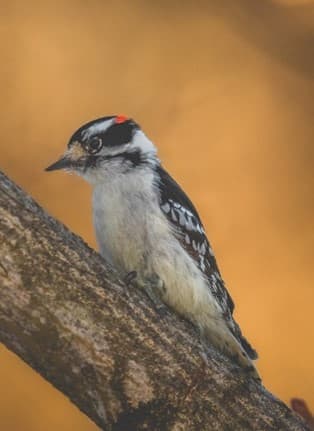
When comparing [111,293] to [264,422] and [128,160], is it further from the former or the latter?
[128,160]

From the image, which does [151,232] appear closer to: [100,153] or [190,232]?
[190,232]

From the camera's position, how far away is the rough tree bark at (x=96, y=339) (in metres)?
1.33

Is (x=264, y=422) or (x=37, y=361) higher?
(x=37, y=361)

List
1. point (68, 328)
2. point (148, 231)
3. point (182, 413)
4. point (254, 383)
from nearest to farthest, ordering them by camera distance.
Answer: point (68, 328)
point (182, 413)
point (254, 383)
point (148, 231)

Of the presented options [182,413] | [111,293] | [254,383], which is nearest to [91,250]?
[111,293]

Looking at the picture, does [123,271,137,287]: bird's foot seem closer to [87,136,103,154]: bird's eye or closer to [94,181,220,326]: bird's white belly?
[94,181,220,326]: bird's white belly

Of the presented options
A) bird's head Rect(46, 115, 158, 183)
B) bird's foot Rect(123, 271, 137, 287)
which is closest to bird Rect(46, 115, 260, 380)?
bird's head Rect(46, 115, 158, 183)

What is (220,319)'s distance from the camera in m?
1.97

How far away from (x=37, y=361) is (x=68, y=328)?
0.09m

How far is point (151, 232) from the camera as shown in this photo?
187 centimetres

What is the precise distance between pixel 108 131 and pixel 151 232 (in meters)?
0.38

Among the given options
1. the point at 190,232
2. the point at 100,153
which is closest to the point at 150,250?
the point at 190,232

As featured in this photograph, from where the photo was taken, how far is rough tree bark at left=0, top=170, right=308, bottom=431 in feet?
4.35

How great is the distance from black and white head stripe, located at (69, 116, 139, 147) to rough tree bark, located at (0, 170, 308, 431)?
24.3 inches
